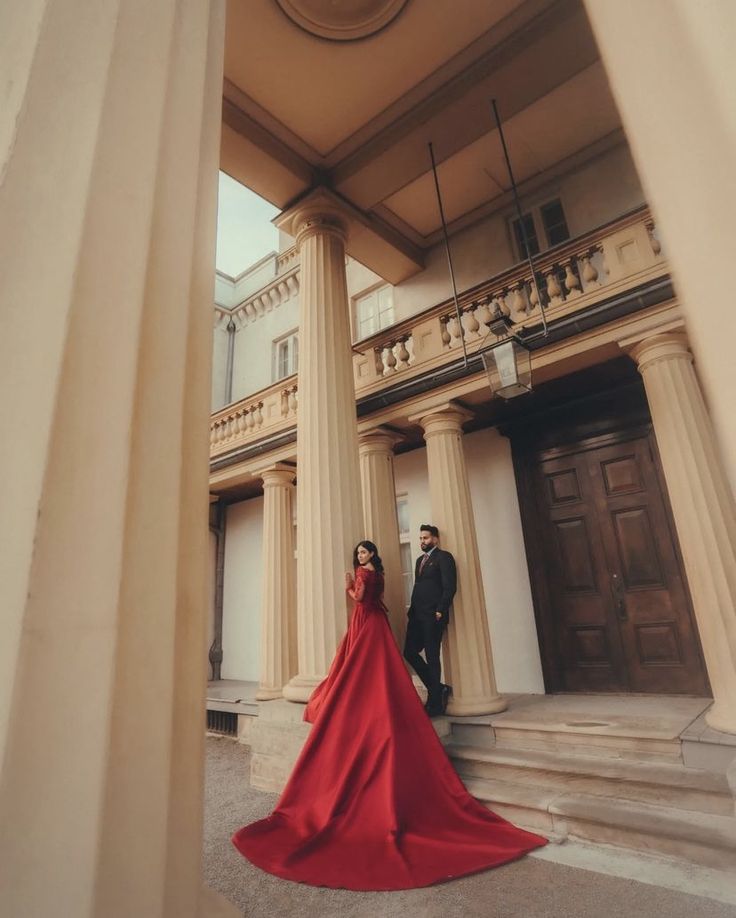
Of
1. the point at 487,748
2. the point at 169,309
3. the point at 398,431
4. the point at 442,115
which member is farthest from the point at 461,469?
the point at 169,309

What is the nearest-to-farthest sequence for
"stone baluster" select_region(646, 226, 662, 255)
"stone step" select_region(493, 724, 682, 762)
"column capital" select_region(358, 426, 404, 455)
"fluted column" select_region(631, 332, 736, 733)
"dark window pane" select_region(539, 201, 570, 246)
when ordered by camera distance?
1. "stone step" select_region(493, 724, 682, 762)
2. "fluted column" select_region(631, 332, 736, 733)
3. "stone baluster" select_region(646, 226, 662, 255)
4. "column capital" select_region(358, 426, 404, 455)
5. "dark window pane" select_region(539, 201, 570, 246)

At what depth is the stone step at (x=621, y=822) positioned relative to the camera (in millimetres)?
3332

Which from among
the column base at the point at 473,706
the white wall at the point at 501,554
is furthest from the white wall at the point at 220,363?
the column base at the point at 473,706

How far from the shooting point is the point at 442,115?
6520mm

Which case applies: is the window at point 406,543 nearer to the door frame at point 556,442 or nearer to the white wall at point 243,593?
the door frame at point 556,442

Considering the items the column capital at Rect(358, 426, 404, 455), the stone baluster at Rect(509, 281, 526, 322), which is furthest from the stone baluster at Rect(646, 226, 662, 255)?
the column capital at Rect(358, 426, 404, 455)

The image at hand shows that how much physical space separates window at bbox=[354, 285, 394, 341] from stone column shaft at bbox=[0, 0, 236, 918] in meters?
9.37

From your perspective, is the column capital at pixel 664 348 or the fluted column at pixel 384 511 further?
the fluted column at pixel 384 511

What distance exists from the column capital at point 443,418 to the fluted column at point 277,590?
3.04 metres

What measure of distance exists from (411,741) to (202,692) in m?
3.97

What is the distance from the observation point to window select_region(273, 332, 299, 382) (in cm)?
1239

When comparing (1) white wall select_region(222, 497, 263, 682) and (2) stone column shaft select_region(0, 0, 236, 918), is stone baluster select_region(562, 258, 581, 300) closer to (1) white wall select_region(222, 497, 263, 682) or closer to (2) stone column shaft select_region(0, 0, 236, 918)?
(2) stone column shaft select_region(0, 0, 236, 918)

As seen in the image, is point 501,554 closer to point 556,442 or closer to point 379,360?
point 556,442

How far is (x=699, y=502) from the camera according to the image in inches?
187
